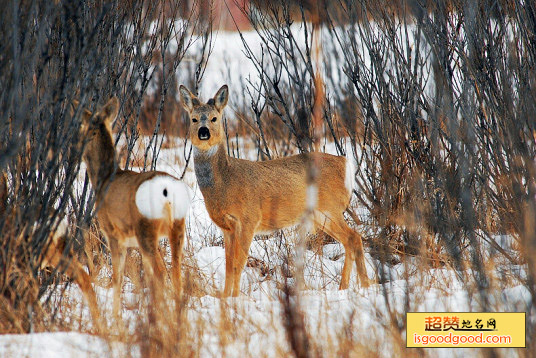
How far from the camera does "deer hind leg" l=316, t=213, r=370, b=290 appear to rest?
5.85m

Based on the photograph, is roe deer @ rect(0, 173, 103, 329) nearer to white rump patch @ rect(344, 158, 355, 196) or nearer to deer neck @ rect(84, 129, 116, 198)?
deer neck @ rect(84, 129, 116, 198)

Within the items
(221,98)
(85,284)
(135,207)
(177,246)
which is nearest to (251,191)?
(221,98)

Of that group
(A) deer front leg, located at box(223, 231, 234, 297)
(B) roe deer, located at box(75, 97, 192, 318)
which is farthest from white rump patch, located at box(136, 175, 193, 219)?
(A) deer front leg, located at box(223, 231, 234, 297)

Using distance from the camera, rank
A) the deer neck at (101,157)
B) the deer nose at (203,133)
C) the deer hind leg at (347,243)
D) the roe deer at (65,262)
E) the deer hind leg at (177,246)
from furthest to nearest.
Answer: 1. the deer hind leg at (347,243)
2. the deer nose at (203,133)
3. the deer neck at (101,157)
4. the deer hind leg at (177,246)
5. the roe deer at (65,262)

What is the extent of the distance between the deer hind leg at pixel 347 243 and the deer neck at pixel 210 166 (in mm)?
1088

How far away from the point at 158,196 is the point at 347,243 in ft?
7.93

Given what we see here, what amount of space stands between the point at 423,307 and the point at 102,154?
2.29 metres

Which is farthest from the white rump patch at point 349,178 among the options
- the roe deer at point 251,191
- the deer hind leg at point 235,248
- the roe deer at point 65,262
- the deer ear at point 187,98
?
the roe deer at point 65,262

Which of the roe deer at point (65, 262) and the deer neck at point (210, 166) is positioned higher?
the deer neck at point (210, 166)

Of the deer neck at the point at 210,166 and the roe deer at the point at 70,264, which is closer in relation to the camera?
the roe deer at the point at 70,264

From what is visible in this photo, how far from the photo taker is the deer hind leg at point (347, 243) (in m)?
5.85

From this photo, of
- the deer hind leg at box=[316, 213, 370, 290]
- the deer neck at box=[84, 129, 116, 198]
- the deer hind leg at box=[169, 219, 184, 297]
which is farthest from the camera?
the deer hind leg at box=[316, 213, 370, 290]

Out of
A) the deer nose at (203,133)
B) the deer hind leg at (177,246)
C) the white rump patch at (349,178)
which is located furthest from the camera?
the white rump patch at (349,178)

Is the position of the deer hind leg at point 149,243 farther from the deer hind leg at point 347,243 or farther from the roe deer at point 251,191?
the deer hind leg at point 347,243
